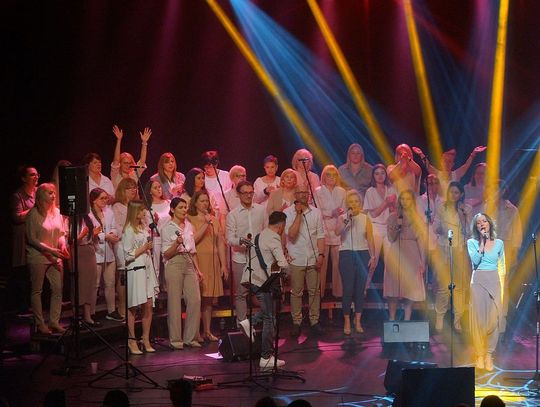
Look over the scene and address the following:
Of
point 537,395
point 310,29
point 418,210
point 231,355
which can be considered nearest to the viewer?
point 537,395

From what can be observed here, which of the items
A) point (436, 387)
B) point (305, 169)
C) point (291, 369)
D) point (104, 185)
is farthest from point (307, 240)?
point (436, 387)

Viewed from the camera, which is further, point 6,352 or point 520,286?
point 520,286

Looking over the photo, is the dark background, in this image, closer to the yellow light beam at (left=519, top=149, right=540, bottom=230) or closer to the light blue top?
the yellow light beam at (left=519, top=149, right=540, bottom=230)

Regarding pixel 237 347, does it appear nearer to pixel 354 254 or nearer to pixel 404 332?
pixel 404 332

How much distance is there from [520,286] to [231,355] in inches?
189

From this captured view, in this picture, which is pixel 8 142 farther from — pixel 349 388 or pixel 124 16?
pixel 349 388

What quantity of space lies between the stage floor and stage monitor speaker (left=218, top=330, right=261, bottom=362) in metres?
0.10

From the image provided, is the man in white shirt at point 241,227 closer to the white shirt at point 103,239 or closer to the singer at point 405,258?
the white shirt at point 103,239

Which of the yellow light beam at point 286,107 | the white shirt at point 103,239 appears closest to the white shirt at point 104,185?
the white shirt at point 103,239

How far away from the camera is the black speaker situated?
9430 mm

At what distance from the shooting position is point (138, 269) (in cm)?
1003

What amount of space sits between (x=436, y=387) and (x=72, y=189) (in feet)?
15.8

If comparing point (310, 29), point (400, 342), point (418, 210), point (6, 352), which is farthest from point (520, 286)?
point (6, 352)

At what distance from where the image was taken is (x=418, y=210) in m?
11.8
